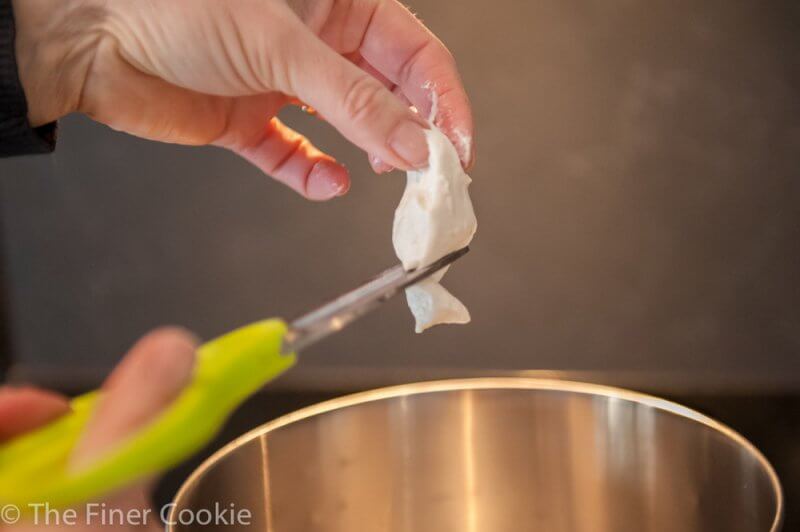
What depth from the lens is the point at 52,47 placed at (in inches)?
28.1

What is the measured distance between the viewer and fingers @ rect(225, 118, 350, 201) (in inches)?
33.6

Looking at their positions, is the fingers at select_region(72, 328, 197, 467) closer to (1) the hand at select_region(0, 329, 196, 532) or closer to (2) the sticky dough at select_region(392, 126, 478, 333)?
(1) the hand at select_region(0, 329, 196, 532)

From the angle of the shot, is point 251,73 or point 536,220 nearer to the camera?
point 251,73

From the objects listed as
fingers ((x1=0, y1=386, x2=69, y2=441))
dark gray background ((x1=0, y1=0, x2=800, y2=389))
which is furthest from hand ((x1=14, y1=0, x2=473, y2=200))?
fingers ((x1=0, y1=386, x2=69, y2=441))

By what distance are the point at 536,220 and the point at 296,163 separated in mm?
284

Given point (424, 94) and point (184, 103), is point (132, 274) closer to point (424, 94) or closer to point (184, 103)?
point (184, 103)

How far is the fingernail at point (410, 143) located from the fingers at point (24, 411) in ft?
0.96

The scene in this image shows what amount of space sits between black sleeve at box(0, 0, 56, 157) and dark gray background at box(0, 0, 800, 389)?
0.32m

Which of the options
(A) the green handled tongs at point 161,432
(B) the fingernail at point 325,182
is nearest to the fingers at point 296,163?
(B) the fingernail at point 325,182

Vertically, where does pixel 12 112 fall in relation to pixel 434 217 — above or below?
above
